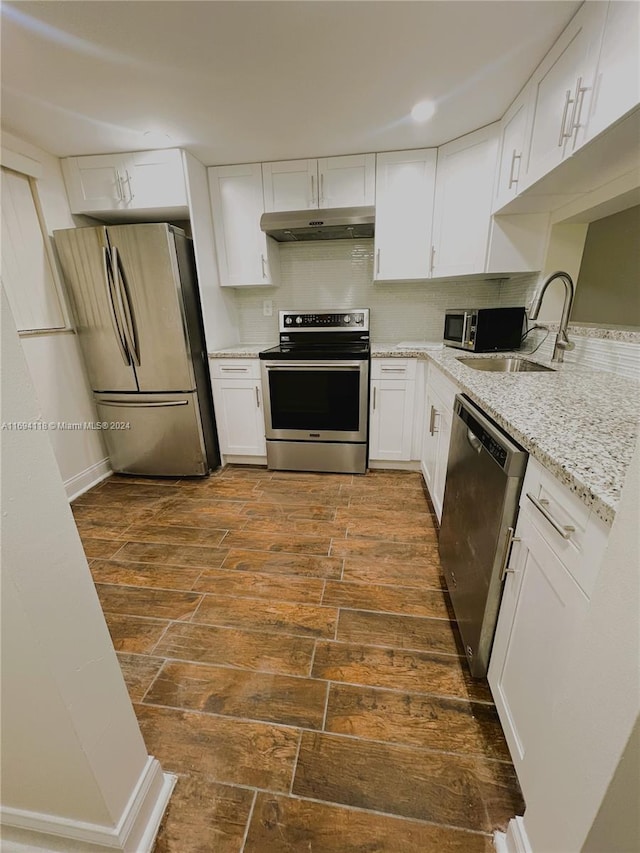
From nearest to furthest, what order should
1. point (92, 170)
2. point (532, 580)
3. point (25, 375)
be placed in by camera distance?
1. point (25, 375)
2. point (532, 580)
3. point (92, 170)

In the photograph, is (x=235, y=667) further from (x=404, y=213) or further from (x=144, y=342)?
(x=404, y=213)

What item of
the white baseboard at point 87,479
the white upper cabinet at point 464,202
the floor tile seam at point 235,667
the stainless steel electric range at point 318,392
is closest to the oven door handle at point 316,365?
the stainless steel electric range at point 318,392

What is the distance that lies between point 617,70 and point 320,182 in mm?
1806

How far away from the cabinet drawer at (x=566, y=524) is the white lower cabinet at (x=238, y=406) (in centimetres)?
215

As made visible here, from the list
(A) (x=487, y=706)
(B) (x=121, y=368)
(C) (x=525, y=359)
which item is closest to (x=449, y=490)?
(A) (x=487, y=706)

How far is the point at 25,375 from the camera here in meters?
0.55

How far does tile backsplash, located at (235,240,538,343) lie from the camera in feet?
9.35

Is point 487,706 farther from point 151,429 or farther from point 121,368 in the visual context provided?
point 121,368

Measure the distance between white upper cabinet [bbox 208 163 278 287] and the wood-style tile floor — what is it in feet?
6.25

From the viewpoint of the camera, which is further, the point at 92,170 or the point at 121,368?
the point at 121,368

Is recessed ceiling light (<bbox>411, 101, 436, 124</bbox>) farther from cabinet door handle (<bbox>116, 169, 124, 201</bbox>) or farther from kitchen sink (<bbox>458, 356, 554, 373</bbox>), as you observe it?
cabinet door handle (<bbox>116, 169, 124, 201</bbox>)

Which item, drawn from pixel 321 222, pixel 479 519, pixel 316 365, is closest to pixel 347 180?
pixel 321 222

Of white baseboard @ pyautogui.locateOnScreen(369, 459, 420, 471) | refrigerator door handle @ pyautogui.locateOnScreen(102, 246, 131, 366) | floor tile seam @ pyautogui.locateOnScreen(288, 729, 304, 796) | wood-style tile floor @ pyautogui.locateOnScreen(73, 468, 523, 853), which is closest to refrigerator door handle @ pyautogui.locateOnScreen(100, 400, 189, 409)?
refrigerator door handle @ pyautogui.locateOnScreen(102, 246, 131, 366)

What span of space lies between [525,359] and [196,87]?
7.35 feet
